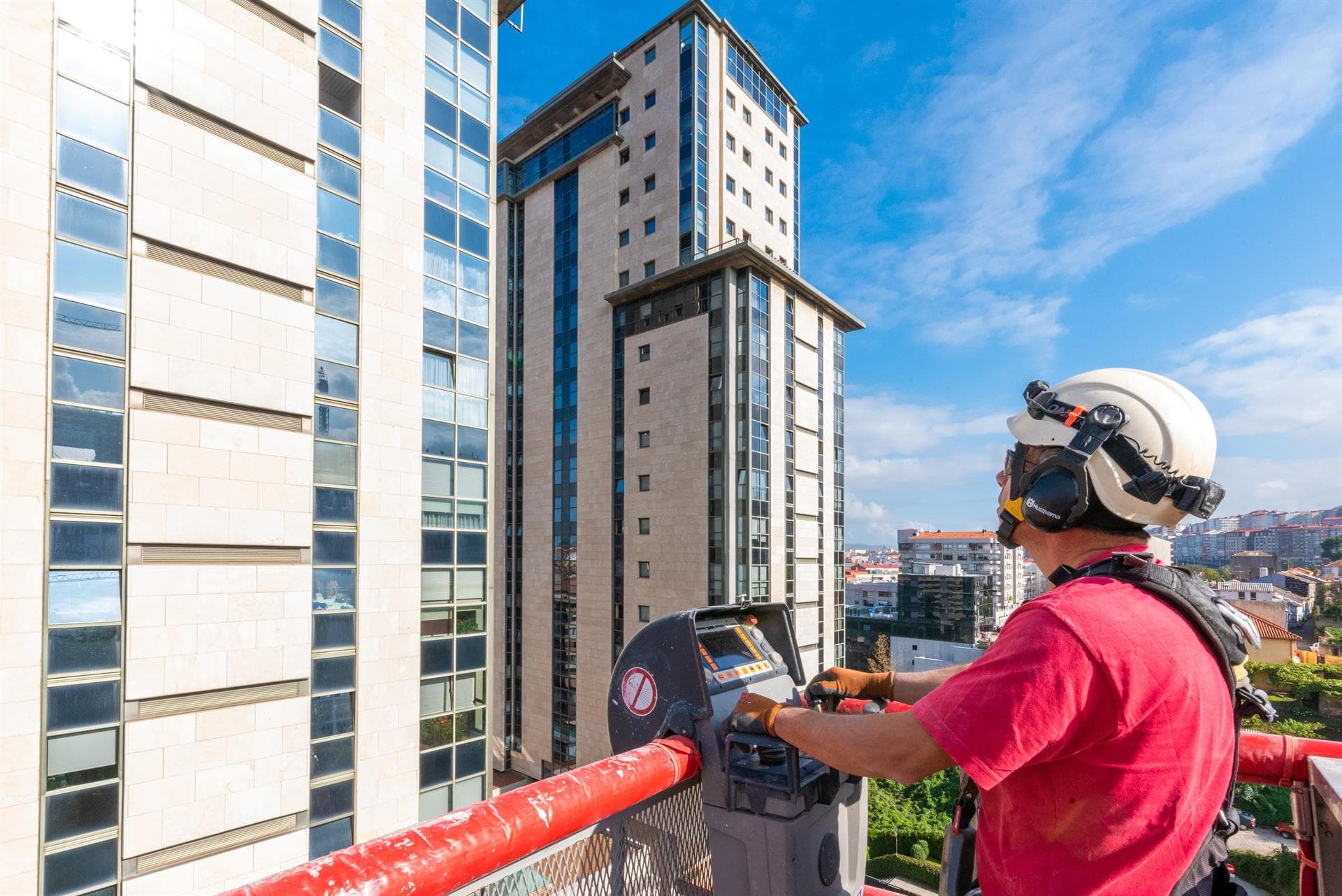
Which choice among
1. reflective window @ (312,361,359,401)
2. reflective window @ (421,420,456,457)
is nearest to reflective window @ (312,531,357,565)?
reflective window @ (421,420,456,457)

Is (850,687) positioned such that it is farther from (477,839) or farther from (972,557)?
(972,557)

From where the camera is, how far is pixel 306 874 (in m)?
1.00

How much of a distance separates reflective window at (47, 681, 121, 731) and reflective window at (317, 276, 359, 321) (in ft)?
22.4

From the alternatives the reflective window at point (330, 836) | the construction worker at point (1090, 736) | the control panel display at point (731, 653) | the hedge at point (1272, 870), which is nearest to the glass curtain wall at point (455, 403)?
the reflective window at point (330, 836)

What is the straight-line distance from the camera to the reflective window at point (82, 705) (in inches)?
350

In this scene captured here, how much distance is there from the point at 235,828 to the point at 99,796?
1.97m

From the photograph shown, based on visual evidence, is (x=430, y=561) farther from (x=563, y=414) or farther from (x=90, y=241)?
(x=563, y=414)

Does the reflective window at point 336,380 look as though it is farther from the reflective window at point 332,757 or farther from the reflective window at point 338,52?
the reflective window at point 332,757

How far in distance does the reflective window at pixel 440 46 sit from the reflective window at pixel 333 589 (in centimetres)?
1106

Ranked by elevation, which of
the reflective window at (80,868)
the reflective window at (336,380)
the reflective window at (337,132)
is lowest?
the reflective window at (80,868)

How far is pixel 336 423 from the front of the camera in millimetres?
11914

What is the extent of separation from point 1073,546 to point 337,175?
A: 1416 cm

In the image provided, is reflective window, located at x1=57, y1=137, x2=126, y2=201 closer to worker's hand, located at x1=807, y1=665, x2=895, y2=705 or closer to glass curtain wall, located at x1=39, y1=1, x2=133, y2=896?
glass curtain wall, located at x1=39, y1=1, x2=133, y2=896

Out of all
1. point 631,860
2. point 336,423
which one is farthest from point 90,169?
point 631,860
